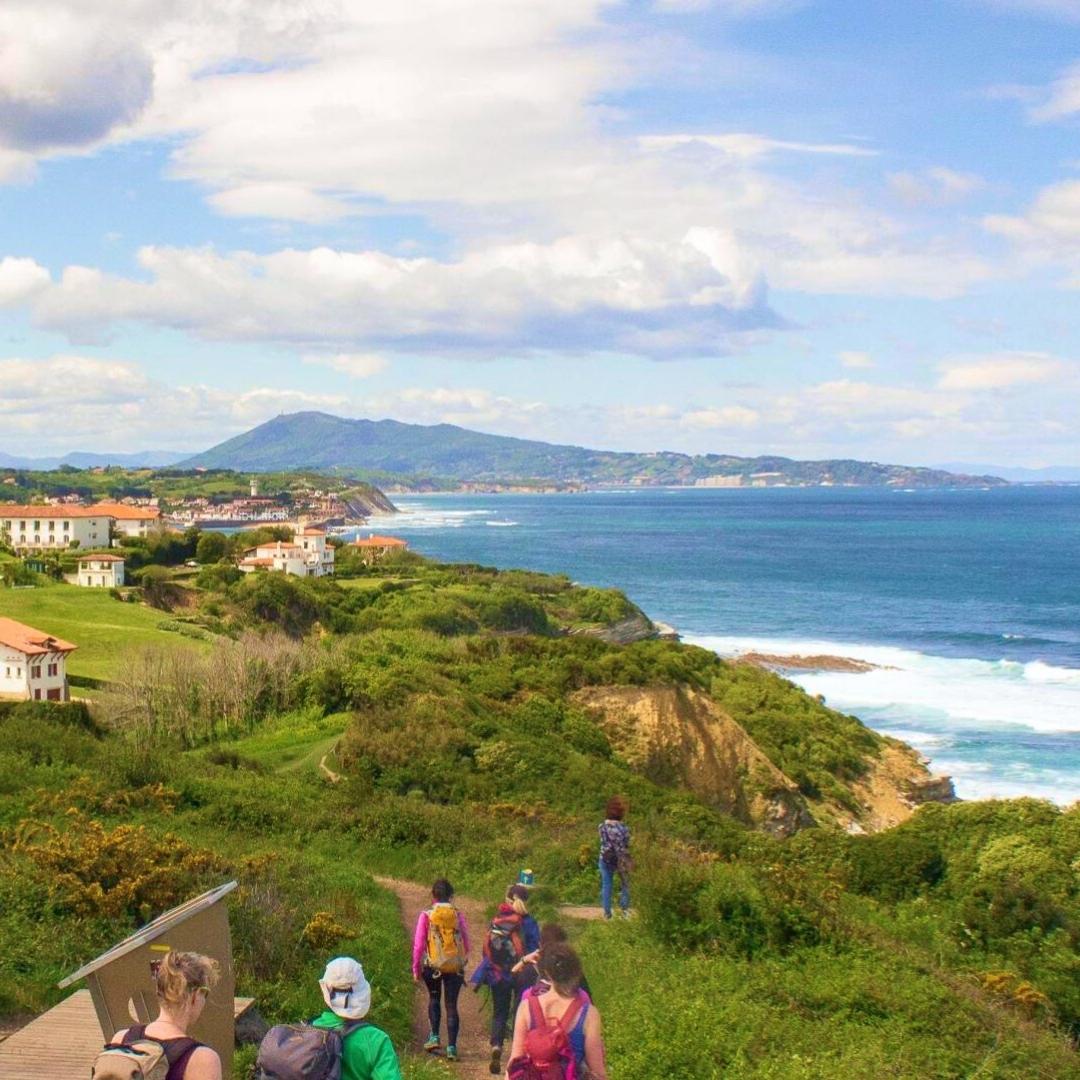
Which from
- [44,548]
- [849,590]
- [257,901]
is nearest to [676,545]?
[849,590]

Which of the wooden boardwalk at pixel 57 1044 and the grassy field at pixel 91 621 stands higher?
the wooden boardwalk at pixel 57 1044

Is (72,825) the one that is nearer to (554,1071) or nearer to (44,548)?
(554,1071)

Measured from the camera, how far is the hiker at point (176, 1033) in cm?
465

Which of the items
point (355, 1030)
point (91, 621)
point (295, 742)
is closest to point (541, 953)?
point (355, 1030)

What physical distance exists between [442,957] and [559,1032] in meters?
2.95

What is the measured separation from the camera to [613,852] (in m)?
12.3

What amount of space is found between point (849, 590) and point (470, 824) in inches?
3405

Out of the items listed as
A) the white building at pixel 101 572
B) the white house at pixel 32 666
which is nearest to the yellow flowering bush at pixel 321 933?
the white house at pixel 32 666

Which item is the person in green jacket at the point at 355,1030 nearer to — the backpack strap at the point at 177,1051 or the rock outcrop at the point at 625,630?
the backpack strap at the point at 177,1051

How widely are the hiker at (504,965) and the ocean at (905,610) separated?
31.9 metres

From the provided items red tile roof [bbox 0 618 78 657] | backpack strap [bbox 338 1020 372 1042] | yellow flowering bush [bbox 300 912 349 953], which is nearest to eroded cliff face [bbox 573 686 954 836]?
red tile roof [bbox 0 618 78 657]

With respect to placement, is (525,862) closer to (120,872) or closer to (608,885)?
(608,885)

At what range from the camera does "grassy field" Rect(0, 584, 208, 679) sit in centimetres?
3894

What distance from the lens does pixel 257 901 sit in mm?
10398
